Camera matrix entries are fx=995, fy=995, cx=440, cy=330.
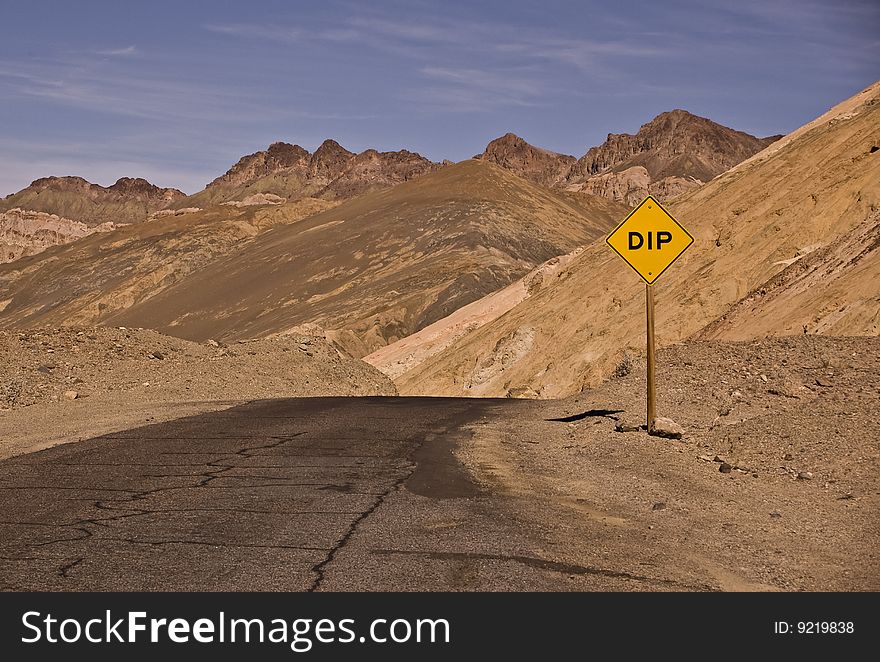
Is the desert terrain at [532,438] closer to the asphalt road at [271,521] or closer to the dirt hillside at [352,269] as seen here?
the asphalt road at [271,521]

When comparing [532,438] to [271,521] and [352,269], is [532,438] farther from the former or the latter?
[352,269]

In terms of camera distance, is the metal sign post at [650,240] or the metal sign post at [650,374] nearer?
the metal sign post at [650,374]

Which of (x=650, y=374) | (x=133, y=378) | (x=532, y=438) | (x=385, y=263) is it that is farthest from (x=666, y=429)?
(x=385, y=263)

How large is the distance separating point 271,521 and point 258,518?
0.59 ft

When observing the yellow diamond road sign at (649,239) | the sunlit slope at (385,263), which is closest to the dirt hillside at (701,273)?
the yellow diamond road sign at (649,239)

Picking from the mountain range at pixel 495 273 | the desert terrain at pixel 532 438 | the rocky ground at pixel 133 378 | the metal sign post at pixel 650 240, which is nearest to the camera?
the desert terrain at pixel 532 438

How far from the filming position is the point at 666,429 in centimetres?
1299

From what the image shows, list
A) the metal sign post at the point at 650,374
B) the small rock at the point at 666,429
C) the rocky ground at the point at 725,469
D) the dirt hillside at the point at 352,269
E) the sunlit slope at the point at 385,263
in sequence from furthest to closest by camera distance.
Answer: the dirt hillside at the point at 352,269 → the sunlit slope at the point at 385,263 → the metal sign post at the point at 650,374 → the small rock at the point at 666,429 → the rocky ground at the point at 725,469

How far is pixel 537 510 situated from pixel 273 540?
2523mm

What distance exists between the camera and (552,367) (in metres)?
34.6

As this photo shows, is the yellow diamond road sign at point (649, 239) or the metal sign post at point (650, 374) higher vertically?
the yellow diamond road sign at point (649, 239)

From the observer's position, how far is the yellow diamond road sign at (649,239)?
13516 mm

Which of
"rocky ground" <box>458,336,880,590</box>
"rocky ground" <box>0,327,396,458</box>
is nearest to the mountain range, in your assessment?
"rocky ground" <box>458,336,880,590</box>

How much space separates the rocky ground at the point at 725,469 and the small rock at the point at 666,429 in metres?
0.17
